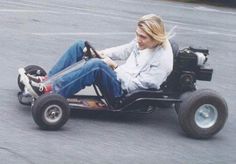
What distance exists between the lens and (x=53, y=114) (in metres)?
6.78

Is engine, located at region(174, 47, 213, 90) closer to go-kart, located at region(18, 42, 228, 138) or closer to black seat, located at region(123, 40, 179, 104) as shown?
go-kart, located at region(18, 42, 228, 138)

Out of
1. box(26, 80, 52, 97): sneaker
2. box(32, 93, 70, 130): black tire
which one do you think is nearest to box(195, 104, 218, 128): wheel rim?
box(32, 93, 70, 130): black tire

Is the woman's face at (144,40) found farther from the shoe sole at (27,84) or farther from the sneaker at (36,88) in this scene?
the shoe sole at (27,84)

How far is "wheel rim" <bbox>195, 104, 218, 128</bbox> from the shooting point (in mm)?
7094

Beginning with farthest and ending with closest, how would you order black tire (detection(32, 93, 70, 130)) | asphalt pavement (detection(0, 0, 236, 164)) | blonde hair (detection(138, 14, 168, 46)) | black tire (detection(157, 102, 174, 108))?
black tire (detection(157, 102, 174, 108)), blonde hair (detection(138, 14, 168, 46)), black tire (detection(32, 93, 70, 130)), asphalt pavement (detection(0, 0, 236, 164))

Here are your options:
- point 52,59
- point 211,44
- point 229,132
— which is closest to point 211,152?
point 229,132

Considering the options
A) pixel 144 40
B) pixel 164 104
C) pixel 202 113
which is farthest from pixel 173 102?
pixel 144 40

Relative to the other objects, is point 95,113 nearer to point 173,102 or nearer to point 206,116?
point 173,102

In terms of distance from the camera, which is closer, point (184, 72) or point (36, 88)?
point (36, 88)

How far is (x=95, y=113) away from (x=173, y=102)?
80cm

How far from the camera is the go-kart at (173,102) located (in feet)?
22.2

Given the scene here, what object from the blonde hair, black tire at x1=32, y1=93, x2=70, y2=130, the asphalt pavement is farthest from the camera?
the blonde hair

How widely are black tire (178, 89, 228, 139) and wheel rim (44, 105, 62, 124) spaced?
1.11 metres

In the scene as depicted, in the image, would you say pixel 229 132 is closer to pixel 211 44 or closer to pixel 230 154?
pixel 230 154
